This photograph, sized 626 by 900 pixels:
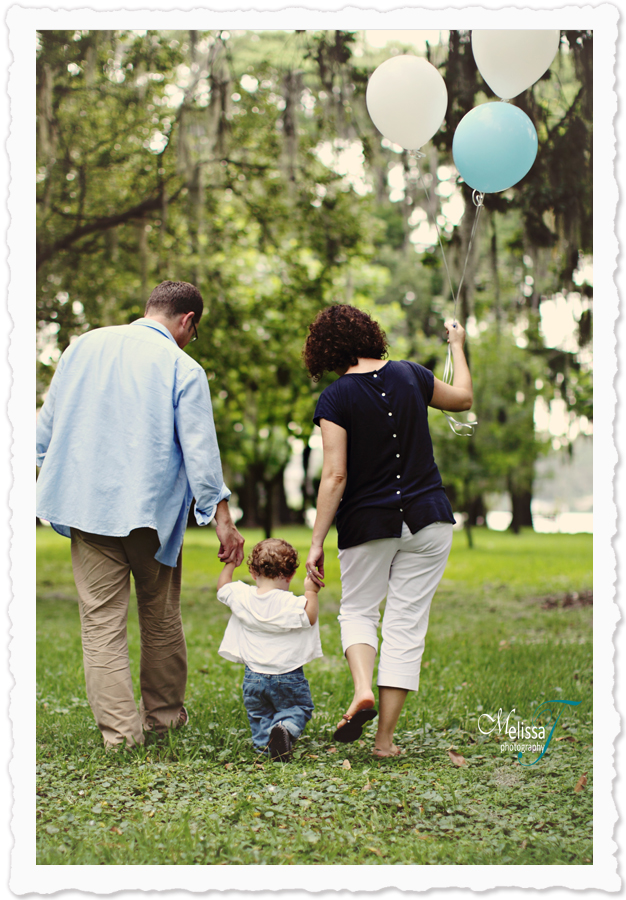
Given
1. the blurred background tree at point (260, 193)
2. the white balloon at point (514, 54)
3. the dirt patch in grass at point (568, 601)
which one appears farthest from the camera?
the dirt patch in grass at point (568, 601)

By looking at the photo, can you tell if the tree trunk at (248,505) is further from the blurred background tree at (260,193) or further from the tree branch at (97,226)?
the tree branch at (97,226)

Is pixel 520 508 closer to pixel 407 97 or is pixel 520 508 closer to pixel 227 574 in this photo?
pixel 407 97

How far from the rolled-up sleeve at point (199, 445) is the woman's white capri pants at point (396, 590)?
617mm

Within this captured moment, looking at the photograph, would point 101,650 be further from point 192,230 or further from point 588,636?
point 192,230

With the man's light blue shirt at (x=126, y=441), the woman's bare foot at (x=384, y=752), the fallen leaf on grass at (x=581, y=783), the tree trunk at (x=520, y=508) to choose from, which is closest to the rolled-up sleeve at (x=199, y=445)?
the man's light blue shirt at (x=126, y=441)

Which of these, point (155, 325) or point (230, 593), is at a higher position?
point (155, 325)

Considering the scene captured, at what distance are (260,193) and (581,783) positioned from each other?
726 cm

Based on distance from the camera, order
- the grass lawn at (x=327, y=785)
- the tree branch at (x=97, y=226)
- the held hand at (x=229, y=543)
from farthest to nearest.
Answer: the tree branch at (x=97, y=226) < the held hand at (x=229, y=543) < the grass lawn at (x=327, y=785)

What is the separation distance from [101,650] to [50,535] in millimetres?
18079

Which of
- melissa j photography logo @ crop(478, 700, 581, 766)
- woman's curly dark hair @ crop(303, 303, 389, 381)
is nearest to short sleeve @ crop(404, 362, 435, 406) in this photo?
woman's curly dark hair @ crop(303, 303, 389, 381)

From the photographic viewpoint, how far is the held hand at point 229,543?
10.2 ft

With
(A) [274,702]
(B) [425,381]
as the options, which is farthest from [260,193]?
(A) [274,702]

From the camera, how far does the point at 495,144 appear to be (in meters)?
3.44

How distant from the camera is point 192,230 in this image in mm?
7805
